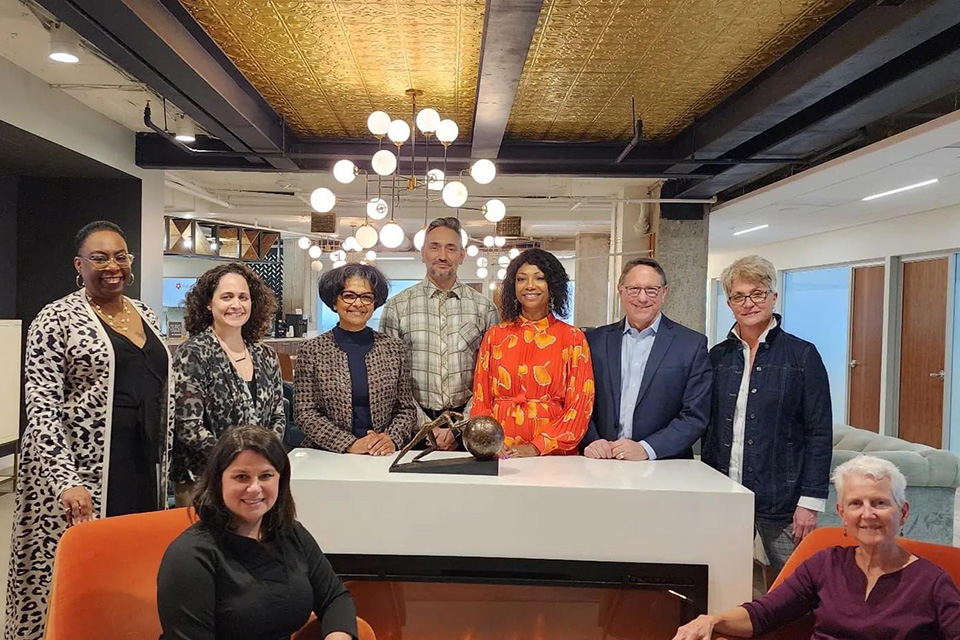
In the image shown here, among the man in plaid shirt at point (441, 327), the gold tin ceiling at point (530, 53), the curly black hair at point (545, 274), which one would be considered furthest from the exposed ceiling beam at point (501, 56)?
the curly black hair at point (545, 274)

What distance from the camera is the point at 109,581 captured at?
1.84 metres

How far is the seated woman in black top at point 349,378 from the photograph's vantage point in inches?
105

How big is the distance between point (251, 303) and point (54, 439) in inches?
30.3

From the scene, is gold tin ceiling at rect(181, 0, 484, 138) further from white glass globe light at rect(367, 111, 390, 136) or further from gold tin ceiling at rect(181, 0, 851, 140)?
white glass globe light at rect(367, 111, 390, 136)

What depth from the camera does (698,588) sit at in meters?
2.25

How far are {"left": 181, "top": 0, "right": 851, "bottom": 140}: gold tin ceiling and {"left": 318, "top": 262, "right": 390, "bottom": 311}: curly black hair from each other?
4.86ft

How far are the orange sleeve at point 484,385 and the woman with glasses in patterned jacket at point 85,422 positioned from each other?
108cm

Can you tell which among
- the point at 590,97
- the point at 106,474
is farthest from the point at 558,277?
the point at 590,97

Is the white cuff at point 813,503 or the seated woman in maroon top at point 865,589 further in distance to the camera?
the white cuff at point 813,503

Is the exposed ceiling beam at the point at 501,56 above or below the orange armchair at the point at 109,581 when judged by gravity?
above

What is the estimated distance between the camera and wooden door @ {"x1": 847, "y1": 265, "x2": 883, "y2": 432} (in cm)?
858

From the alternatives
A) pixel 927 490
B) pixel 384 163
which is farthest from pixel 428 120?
pixel 927 490

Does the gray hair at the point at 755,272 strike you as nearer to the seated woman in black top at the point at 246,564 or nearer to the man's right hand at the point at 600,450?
the man's right hand at the point at 600,450

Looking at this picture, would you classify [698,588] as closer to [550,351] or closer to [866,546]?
[866,546]
